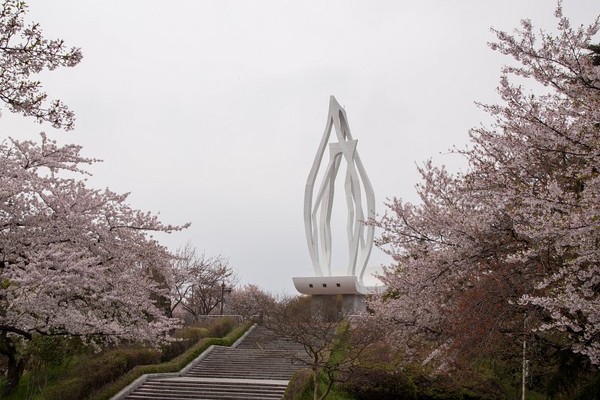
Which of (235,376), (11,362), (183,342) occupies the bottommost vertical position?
(235,376)

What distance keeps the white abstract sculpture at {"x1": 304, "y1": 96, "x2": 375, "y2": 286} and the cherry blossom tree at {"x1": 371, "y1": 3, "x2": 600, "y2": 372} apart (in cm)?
1950

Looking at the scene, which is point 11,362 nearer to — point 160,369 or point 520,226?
point 160,369

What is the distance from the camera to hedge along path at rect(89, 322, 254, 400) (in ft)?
54.2

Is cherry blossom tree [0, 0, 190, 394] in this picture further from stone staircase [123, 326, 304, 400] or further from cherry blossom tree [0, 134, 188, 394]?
stone staircase [123, 326, 304, 400]

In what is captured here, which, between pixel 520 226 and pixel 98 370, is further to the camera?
pixel 98 370

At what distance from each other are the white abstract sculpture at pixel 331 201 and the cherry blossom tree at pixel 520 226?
768 inches

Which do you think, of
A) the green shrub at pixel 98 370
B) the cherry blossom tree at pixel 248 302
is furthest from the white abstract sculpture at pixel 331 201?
the green shrub at pixel 98 370

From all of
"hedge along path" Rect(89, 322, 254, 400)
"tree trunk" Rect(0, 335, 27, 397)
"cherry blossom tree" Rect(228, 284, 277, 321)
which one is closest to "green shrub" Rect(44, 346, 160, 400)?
"hedge along path" Rect(89, 322, 254, 400)

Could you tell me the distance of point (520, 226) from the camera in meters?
6.83

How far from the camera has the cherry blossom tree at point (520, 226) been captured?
598 cm

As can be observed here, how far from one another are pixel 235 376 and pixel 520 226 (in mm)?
15081

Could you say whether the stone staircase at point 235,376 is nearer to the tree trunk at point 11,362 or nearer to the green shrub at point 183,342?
the green shrub at point 183,342

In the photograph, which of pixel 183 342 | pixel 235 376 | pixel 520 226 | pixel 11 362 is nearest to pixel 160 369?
pixel 235 376

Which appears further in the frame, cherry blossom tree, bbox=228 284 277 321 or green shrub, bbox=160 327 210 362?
cherry blossom tree, bbox=228 284 277 321
